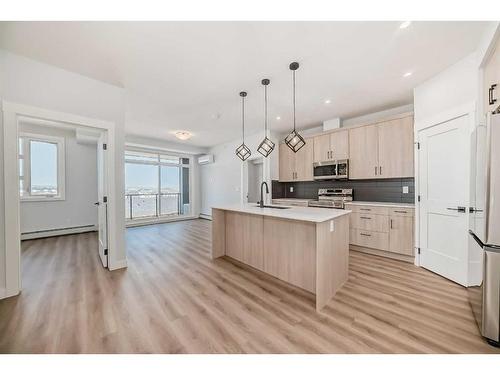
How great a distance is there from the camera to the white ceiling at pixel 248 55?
1925mm

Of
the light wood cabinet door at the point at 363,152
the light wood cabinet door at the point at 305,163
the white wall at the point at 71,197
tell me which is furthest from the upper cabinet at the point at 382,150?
the white wall at the point at 71,197

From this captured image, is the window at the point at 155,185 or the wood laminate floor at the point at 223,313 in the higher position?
the window at the point at 155,185

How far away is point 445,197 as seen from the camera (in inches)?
105

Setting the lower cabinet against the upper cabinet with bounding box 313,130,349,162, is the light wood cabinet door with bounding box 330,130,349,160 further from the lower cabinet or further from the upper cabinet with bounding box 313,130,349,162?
the lower cabinet

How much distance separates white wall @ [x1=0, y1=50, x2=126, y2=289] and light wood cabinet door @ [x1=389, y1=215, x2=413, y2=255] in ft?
14.1

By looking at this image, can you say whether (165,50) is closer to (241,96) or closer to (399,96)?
(241,96)

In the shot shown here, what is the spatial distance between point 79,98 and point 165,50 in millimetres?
1472

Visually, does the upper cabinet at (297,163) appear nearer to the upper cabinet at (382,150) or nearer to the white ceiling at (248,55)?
the upper cabinet at (382,150)

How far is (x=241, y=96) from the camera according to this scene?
3.44 metres

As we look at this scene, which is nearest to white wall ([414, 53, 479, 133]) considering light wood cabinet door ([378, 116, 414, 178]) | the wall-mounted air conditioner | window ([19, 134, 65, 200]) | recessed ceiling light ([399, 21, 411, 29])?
light wood cabinet door ([378, 116, 414, 178])

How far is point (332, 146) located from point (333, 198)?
3.75ft

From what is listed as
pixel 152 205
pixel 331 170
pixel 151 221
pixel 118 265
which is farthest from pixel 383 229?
pixel 152 205

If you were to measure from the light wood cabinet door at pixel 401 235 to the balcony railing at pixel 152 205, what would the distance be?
676 centimetres
